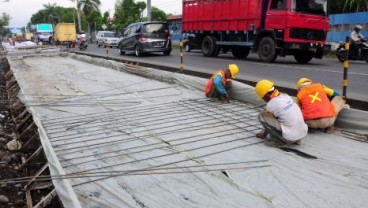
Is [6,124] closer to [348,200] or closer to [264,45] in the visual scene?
[348,200]

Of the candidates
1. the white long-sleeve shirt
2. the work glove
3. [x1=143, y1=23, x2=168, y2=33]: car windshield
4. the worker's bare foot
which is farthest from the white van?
the white long-sleeve shirt

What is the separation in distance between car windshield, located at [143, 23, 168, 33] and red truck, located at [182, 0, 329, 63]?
202cm

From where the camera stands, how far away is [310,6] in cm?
1353

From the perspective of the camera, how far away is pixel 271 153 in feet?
14.0

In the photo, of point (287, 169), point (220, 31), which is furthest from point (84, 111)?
point (220, 31)

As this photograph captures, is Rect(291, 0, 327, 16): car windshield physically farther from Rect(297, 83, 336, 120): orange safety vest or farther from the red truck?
Rect(297, 83, 336, 120): orange safety vest

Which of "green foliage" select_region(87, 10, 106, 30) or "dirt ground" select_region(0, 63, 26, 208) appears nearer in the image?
"dirt ground" select_region(0, 63, 26, 208)

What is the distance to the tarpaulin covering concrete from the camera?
10.6ft

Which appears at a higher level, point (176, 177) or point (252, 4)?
point (252, 4)

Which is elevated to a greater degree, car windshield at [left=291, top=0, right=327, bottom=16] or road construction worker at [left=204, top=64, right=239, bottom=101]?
car windshield at [left=291, top=0, right=327, bottom=16]

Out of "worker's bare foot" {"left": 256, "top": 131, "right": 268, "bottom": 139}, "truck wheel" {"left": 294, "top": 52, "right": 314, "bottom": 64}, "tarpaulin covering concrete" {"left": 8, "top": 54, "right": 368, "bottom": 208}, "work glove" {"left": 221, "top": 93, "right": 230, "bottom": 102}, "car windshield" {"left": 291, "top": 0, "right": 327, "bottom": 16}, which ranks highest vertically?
"car windshield" {"left": 291, "top": 0, "right": 327, "bottom": 16}

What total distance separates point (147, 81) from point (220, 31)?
7.88 m

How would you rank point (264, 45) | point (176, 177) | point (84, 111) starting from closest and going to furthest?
point (176, 177) < point (84, 111) < point (264, 45)

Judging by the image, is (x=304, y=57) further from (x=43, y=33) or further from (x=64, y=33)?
(x=43, y=33)
